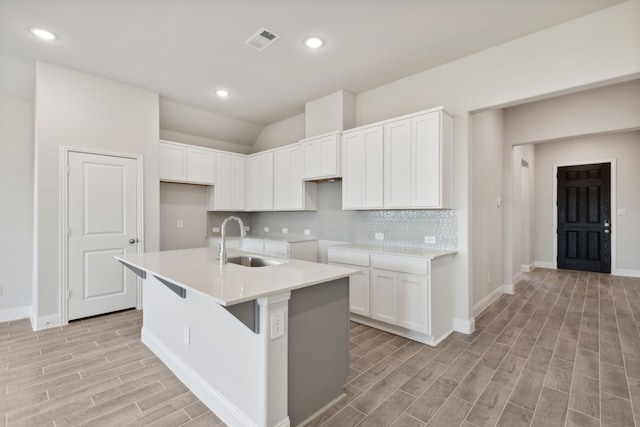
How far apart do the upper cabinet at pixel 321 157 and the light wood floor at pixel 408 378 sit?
199 centimetres

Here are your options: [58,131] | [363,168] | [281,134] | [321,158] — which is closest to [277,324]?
[363,168]

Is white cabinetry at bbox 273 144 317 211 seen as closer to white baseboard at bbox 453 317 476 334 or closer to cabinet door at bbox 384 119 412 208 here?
cabinet door at bbox 384 119 412 208

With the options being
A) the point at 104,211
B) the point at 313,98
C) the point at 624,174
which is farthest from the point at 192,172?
the point at 624,174

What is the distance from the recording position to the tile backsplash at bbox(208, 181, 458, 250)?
3383mm

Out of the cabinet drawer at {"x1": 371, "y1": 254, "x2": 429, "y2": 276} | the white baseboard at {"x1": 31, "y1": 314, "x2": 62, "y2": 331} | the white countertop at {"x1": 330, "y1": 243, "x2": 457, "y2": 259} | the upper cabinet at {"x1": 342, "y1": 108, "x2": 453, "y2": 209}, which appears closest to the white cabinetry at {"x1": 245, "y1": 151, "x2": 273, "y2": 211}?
the upper cabinet at {"x1": 342, "y1": 108, "x2": 453, "y2": 209}

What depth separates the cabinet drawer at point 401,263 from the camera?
9.47 feet

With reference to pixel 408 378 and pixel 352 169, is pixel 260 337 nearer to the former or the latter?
pixel 408 378

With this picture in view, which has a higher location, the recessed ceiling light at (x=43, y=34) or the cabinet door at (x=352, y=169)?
the recessed ceiling light at (x=43, y=34)

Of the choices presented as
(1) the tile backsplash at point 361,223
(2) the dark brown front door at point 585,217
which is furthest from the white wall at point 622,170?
(1) the tile backsplash at point 361,223

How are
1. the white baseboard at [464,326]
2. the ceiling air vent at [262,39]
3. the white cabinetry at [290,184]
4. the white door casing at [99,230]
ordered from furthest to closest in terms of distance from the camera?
the white cabinetry at [290,184] < the white door casing at [99,230] < the white baseboard at [464,326] < the ceiling air vent at [262,39]

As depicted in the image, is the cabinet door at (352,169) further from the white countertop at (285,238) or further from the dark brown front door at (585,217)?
the dark brown front door at (585,217)

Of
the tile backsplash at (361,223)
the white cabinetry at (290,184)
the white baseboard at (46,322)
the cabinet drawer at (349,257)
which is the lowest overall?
the white baseboard at (46,322)

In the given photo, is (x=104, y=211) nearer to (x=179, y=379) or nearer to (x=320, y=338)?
(x=179, y=379)

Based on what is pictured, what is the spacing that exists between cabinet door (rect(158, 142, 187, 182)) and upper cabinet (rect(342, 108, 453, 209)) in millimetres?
2650
